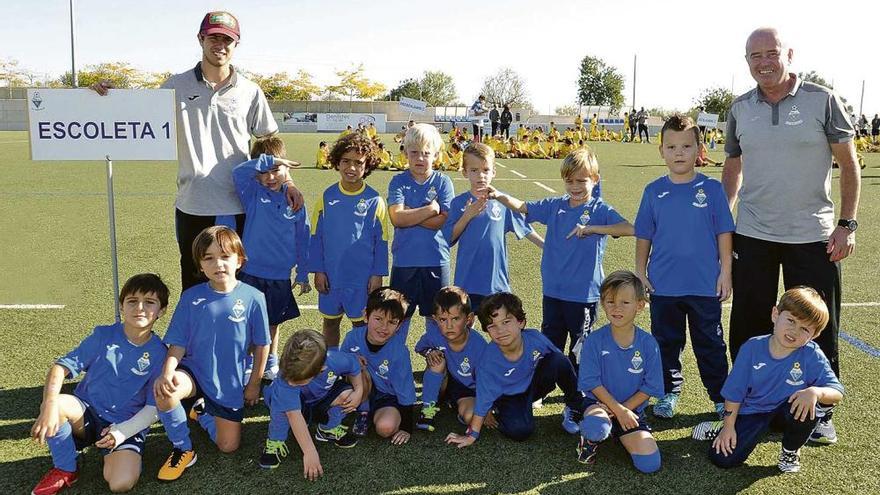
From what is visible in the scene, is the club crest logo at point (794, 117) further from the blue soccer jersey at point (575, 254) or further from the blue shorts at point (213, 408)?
the blue shorts at point (213, 408)

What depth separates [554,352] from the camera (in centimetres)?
367

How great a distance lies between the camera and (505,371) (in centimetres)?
357

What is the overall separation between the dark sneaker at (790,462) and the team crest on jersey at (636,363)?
0.72 meters

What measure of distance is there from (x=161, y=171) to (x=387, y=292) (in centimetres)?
1443

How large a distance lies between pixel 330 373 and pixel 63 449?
1.19m

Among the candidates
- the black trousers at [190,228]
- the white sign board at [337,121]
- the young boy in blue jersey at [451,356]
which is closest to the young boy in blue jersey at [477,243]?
the young boy in blue jersey at [451,356]

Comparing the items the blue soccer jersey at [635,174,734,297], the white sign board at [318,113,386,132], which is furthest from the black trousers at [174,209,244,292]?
the white sign board at [318,113,386,132]

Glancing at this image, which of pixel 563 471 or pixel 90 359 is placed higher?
pixel 90 359

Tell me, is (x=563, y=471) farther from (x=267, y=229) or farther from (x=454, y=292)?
(x=267, y=229)

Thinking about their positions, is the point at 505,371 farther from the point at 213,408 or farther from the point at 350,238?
the point at 213,408

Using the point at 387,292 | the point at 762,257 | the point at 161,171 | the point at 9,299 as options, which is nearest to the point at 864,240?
the point at 762,257

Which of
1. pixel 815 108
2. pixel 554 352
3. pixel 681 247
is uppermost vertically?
pixel 815 108

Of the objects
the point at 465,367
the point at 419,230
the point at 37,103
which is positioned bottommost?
the point at 465,367

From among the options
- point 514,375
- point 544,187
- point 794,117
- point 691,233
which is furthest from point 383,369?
point 544,187
